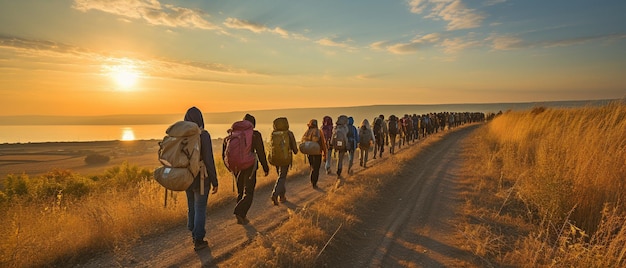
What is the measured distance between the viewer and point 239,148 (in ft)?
22.2

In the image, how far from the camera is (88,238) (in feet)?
18.6

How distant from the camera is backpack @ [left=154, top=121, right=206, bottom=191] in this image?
5141mm

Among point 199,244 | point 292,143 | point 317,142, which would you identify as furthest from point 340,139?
point 199,244

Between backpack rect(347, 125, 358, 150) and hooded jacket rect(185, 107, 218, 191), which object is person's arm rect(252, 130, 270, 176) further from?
backpack rect(347, 125, 358, 150)

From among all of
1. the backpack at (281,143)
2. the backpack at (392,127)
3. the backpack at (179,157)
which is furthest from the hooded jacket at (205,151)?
the backpack at (392,127)

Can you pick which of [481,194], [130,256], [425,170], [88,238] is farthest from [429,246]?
[425,170]

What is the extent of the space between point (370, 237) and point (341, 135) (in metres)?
6.31

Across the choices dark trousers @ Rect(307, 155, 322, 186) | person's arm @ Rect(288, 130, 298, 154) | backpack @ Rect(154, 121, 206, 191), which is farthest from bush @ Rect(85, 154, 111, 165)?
backpack @ Rect(154, 121, 206, 191)

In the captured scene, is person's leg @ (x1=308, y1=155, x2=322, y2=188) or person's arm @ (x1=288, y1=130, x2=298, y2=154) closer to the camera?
person's arm @ (x1=288, y1=130, x2=298, y2=154)

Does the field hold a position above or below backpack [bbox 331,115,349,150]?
below

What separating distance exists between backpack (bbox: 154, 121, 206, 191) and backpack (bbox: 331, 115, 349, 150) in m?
7.48

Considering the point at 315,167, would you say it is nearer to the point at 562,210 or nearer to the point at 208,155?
the point at 208,155

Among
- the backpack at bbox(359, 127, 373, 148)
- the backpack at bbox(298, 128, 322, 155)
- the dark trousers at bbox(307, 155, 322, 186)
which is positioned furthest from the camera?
the backpack at bbox(359, 127, 373, 148)

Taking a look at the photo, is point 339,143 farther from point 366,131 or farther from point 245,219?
point 245,219
